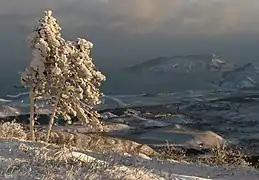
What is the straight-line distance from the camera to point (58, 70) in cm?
3431

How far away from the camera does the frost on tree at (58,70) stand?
34.4m

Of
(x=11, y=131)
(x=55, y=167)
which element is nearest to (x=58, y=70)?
(x=11, y=131)

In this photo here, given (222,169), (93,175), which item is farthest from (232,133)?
(93,175)

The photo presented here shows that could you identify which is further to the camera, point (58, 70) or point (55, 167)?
point (58, 70)

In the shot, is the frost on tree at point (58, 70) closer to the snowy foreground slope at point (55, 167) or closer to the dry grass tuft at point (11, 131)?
the dry grass tuft at point (11, 131)

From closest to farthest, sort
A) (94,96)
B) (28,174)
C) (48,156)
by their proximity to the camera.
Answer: (28,174)
(48,156)
(94,96)

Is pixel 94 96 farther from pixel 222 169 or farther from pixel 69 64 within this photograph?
pixel 222 169

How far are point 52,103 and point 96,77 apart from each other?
329 cm

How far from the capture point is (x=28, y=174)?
35.2ft

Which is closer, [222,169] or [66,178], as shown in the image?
[66,178]

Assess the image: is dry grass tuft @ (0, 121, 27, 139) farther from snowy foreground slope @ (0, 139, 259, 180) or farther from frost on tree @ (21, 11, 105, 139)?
snowy foreground slope @ (0, 139, 259, 180)

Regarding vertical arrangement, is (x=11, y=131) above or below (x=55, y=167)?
above

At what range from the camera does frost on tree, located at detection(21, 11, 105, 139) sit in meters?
34.4

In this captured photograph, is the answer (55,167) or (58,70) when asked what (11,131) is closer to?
(58,70)
